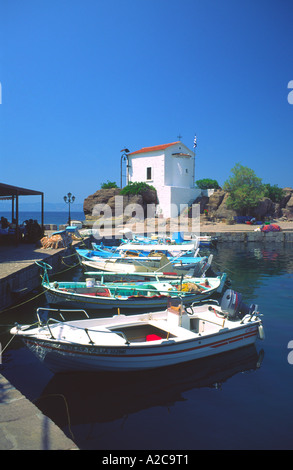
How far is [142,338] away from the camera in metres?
8.44

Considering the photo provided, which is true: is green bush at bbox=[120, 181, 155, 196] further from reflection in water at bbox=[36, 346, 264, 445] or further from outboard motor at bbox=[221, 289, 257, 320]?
reflection in water at bbox=[36, 346, 264, 445]

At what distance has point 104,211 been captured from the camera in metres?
48.6

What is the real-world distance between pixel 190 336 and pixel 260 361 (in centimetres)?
240

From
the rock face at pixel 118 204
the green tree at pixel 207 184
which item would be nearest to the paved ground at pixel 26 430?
the rock face at pixel 118 204

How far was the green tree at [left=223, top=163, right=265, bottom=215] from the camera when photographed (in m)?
49.8

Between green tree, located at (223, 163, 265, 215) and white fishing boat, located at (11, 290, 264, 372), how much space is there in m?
42.6

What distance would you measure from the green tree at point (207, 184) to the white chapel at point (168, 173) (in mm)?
11857

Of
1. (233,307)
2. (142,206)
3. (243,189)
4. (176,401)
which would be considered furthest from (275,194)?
(176,401)

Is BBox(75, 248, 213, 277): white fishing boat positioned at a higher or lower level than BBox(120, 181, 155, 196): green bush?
lower

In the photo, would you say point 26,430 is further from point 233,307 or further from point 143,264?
point 143,264

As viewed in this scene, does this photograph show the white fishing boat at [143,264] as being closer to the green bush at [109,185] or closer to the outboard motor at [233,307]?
the outboard motor at [233,307]

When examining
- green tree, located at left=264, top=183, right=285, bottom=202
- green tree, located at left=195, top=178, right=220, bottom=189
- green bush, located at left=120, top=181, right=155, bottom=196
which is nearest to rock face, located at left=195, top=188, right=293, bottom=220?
green tree, located at left=264, top=183, right=285, bottom=202
